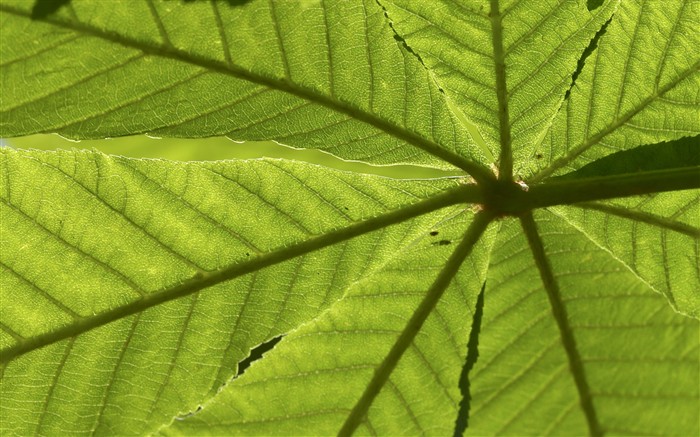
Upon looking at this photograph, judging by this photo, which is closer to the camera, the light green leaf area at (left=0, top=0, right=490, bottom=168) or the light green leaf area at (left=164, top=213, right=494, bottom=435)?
the light green leaf area at (left=0, top=0, right=490, bottom=168)

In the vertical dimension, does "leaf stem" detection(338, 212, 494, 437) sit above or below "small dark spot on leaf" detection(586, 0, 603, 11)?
below

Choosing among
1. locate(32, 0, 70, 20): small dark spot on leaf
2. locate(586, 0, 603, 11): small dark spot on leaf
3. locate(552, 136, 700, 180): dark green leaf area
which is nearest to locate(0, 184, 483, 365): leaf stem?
locate(552, 136, 700, 180): dark green leaf area

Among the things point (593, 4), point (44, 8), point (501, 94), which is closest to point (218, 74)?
point (44, 8)

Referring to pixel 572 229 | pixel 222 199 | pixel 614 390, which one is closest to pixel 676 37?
pixel 572 229

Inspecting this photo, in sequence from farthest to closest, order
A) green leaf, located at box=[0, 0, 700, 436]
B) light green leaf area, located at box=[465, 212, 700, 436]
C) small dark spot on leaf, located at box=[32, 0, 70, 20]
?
light green leaf area, located at box=[465, 212, 700, 436] < green leaf, located at box=[0, 0, 700, 436] < small dark spot on leaf, located at box=[32, 0, 70, 20]

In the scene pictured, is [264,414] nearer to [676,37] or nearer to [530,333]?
[530,333]

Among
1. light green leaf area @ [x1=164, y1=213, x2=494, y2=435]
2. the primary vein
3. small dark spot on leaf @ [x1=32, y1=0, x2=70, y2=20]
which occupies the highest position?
the primary vein

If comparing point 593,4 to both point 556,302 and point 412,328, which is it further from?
point 412,328

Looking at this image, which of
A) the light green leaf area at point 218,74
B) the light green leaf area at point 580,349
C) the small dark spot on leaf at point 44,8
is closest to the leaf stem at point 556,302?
the light green leaf area at point 580,349

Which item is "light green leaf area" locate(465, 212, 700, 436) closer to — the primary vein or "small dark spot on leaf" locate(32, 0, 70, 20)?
the primary vein
